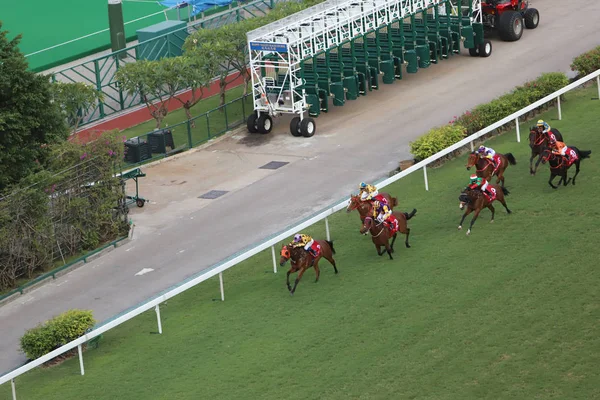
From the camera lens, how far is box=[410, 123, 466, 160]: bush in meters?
27.3

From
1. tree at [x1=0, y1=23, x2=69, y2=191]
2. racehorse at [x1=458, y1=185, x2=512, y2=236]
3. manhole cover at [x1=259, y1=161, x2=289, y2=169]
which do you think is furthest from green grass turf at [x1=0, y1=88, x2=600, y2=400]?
manhole cover at [x1=259, y1=161, x2=289, y2=169]

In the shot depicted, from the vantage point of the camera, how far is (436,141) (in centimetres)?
2733

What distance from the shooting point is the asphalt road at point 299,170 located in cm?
2433

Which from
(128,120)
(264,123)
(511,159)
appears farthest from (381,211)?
(128,120)

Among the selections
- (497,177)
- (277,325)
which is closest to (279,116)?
(497,177)

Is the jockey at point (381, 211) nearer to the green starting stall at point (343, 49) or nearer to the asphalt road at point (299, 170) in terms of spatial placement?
the asphalt road at point (299, 170)

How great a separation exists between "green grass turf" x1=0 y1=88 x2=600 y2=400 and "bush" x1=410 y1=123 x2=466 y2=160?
3.32 meters

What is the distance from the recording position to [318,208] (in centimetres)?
2712

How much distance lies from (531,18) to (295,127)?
10986 mm

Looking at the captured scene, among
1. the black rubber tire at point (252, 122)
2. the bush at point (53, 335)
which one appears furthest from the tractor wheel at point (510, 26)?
the bush at point (53, 335)

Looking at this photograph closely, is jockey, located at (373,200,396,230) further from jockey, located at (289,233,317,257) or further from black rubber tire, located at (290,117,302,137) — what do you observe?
black rubber tire, located at (290,117,302,137)

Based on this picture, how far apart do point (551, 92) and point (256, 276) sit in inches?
453

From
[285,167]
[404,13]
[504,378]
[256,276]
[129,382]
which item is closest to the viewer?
[504,378]

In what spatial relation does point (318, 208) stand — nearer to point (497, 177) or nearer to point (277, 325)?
point (497, 177)
